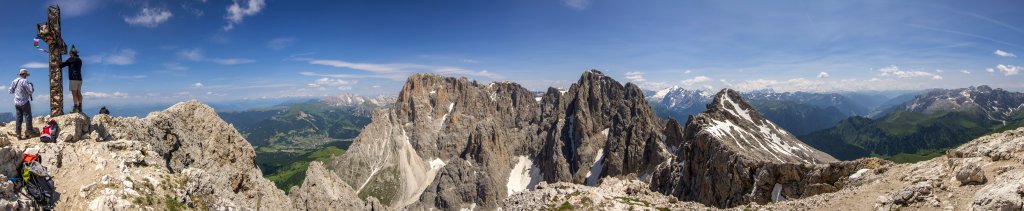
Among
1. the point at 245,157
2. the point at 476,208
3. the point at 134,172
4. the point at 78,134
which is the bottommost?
the point at 476,208

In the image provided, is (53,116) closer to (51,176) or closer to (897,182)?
(51,176)

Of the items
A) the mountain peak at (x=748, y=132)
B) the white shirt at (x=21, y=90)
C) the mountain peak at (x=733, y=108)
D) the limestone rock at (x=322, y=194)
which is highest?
the white shirt at (x=21, y=90)

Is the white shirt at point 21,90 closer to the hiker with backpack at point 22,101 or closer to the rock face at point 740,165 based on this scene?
the hiker with backpack at point 22,101

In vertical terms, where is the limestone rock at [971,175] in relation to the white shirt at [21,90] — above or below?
below

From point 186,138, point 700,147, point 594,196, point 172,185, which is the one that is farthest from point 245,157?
point 700,147

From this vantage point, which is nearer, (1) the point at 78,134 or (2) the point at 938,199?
(1) the point at 78,134

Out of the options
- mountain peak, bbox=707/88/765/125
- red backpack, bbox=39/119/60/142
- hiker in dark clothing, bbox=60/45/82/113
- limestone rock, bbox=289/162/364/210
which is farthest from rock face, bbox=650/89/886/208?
→ limestone rock, bbox=289/162/364/210

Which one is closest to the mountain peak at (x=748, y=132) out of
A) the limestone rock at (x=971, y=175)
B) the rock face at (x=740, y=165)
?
the rock face at (x=740, y=165)
